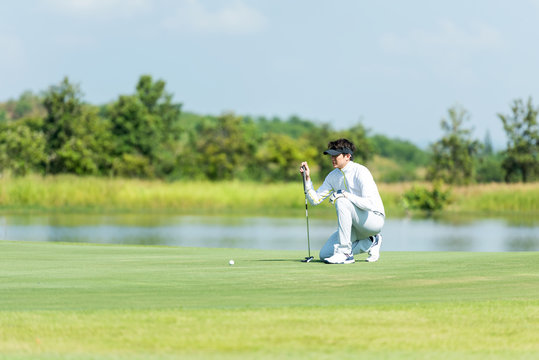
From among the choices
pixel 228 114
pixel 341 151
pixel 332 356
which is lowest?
pixel 332 356

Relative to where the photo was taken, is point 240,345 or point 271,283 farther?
point 271,283

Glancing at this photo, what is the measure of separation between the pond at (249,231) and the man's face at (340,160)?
534 inches

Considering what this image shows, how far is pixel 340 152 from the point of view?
11195 mm

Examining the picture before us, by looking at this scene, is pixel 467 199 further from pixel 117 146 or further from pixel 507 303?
pixel 507 303

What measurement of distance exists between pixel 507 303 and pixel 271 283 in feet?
7.90

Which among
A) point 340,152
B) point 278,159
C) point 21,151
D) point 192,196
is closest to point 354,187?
point 340,152

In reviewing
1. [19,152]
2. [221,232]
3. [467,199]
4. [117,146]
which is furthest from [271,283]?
[117,146]

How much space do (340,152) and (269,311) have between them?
13.0 ft

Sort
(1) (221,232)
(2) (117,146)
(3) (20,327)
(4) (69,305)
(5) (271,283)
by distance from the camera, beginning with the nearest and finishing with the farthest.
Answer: (3) (20,327)
(4) (69,305)
(5) (271,283)
(1) (221,232)
(2) (117,146)

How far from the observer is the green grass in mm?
6520

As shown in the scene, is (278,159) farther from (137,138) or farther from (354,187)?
(354,187)

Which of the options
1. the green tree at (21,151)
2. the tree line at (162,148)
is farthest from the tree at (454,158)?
the green tree at (21,151)

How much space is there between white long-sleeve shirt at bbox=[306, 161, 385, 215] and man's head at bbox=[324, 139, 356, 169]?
0.07 meters

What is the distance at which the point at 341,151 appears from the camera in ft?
36.8
